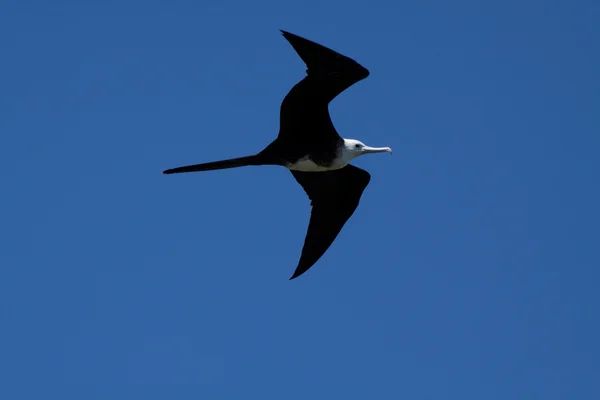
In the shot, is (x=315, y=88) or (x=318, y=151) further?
(x=318, y=151)

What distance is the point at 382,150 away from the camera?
937 cm

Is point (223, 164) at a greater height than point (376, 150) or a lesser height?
lesser

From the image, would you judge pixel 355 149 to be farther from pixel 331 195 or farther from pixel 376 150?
pixel 331 195

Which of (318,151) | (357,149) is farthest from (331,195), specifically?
(318,151)

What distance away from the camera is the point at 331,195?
987cm

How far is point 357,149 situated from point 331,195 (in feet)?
2.36

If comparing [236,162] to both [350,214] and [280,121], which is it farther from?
[350,214]

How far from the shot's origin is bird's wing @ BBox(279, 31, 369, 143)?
26.5 ft

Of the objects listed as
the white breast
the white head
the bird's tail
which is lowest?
the bird's tail

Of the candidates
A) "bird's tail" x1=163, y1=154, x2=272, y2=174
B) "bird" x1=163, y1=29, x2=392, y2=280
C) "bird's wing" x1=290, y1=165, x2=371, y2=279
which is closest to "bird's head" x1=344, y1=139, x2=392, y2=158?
"bird" x1=163, y1=29, x2=392, y2=280

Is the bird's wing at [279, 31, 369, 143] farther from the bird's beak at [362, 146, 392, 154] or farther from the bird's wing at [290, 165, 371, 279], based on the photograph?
the bird's wing at [290, 165, 371, 279]

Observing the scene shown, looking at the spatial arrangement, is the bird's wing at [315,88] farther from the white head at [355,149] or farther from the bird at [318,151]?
the white head at [355,149]

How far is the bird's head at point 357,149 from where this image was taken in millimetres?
9250

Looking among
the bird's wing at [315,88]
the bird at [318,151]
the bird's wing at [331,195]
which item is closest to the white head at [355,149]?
the bird at [318,151]
